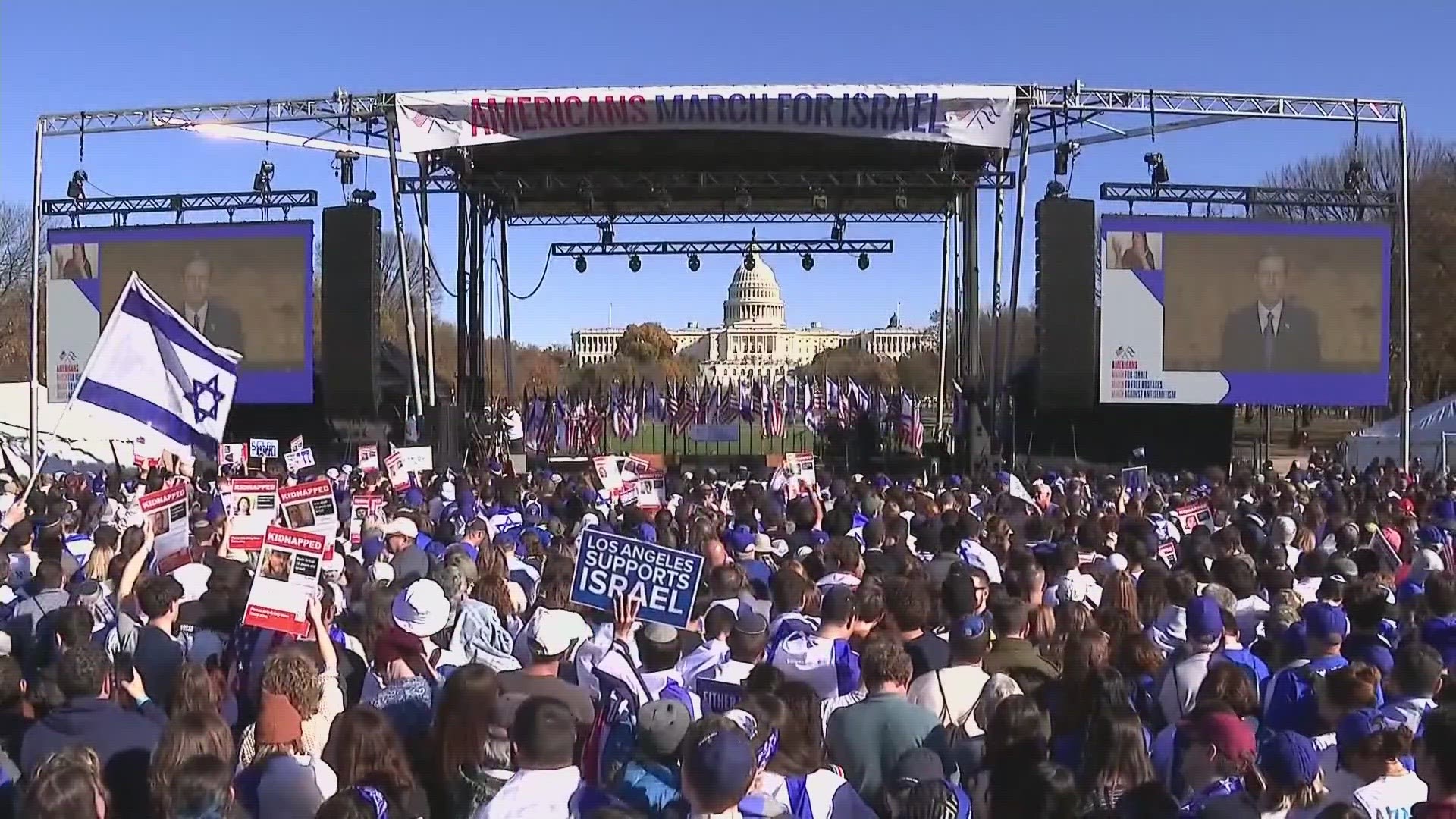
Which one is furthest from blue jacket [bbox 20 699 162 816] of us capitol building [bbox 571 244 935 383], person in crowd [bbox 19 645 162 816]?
us capitol building [bbox 571 244 935 383]

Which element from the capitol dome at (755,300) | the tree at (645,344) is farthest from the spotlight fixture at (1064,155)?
the capitol dome at (755,300)

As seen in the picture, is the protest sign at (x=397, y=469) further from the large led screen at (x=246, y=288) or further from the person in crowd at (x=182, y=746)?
the person in crowd at (x=182, y=746)

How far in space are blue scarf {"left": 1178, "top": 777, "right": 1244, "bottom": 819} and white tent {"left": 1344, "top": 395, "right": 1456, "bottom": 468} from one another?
75.1 feet

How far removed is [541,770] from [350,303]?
65.5 feet

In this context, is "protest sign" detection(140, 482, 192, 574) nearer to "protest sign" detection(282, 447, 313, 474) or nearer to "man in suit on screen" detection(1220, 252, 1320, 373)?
"protest sign" detection(282, 447, 313, 474)

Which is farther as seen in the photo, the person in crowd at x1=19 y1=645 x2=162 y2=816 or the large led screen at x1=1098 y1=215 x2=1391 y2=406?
the large led screen at x1=1098 y1=215 x2=1391 y2=406

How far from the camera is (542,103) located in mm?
20188

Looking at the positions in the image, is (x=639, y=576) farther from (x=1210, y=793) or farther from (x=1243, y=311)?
(x=1243, y=311)

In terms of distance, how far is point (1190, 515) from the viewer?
34.7ft

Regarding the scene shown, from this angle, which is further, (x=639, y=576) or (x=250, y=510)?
(x=250, y=510)

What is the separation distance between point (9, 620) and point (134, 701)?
1.50 metres

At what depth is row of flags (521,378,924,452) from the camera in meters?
28.0

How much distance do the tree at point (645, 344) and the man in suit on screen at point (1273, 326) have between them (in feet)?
147

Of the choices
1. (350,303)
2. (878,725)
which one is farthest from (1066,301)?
(878,725)
